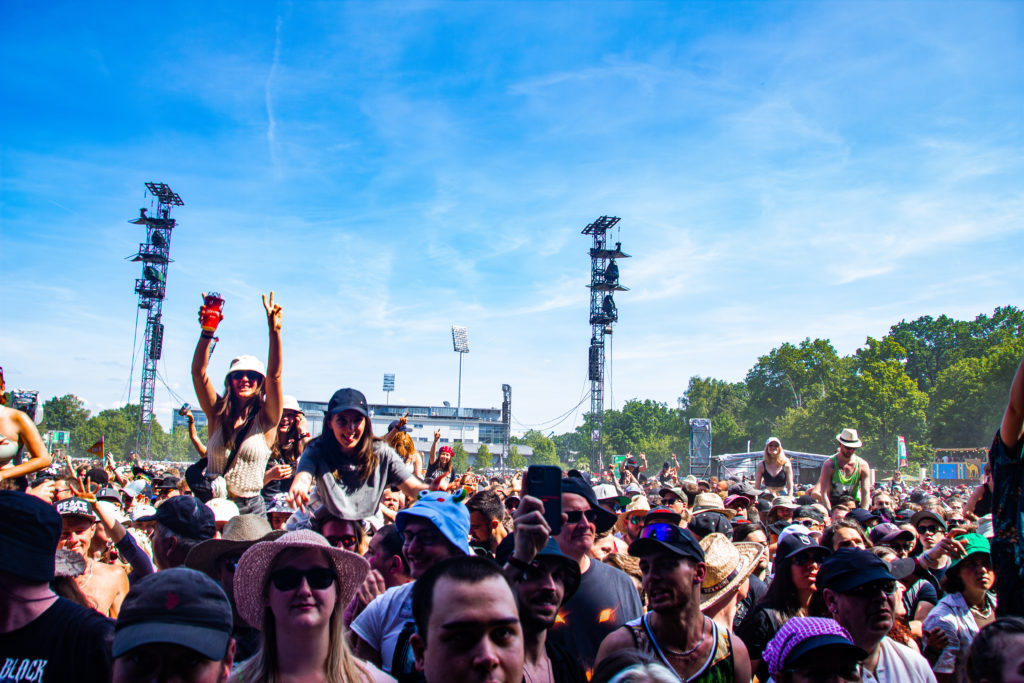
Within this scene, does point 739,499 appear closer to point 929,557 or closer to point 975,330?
point 929,557

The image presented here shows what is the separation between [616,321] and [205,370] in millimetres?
51563

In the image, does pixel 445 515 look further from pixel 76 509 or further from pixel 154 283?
pixel 154 283

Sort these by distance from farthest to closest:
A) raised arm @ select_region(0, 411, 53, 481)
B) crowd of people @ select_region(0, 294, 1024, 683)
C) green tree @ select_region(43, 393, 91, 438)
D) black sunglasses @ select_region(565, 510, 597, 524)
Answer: green tree @ select_region(43, 393, 91, 438) → raised arm @ select_region(0, 411, 53, 481) → black sunglasses @ select_region(565, 510, 597, 524) → crowd of people @ select_region(0, 294, 1024, 683)

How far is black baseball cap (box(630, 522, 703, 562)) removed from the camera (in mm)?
3209

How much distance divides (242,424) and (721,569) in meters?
3.21

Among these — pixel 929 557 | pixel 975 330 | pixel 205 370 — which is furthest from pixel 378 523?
pixel 975 330

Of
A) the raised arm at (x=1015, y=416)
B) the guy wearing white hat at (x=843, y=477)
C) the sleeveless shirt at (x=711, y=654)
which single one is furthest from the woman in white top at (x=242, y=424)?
the guy wearing white hat at (x=843, y=477)

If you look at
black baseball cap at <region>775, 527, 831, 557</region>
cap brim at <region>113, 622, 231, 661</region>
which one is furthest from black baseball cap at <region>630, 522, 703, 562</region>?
cap brim at <region>113, 622, 231, 661</region>

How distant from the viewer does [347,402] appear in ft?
14.0

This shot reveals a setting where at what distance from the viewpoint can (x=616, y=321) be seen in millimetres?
54906

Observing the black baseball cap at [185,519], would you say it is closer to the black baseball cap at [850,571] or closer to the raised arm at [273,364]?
the raised arm at [273,364]

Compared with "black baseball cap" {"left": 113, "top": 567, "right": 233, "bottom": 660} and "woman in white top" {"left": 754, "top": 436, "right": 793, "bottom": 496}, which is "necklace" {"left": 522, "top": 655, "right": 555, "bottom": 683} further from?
"woman in white top" {"left": 754, "top": 436, "right": 793, "bottom": 496}

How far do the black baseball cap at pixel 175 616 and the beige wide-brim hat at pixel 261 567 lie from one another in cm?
42

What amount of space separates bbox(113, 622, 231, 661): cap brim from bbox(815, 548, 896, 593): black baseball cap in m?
2.72
